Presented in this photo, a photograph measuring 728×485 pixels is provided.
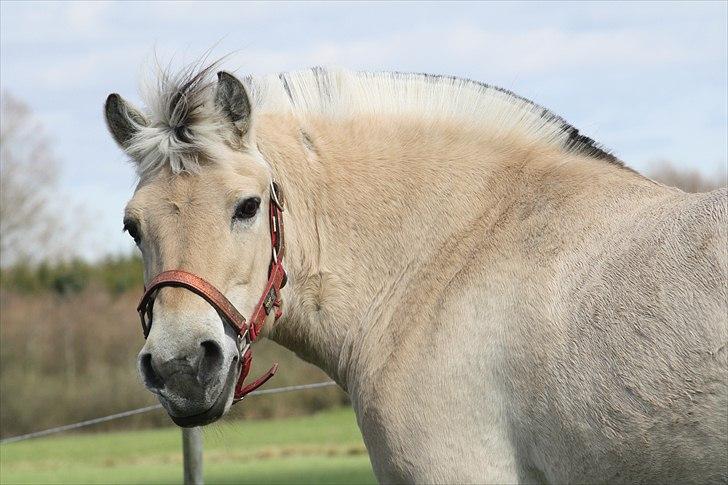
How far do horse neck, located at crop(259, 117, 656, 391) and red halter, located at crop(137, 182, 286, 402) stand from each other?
4.6 inches

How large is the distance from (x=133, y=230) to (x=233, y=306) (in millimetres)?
558

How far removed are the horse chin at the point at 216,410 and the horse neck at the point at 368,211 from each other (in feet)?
1.73

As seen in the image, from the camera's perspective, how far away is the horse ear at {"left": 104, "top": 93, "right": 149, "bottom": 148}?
434 cm

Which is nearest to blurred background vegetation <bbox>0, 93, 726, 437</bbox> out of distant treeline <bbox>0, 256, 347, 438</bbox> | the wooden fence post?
distant treeline <bbox>0, 256, 347, 438</bbox>

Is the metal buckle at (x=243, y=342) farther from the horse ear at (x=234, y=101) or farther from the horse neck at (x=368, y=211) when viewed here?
the horse ear at (x=234, y=101)

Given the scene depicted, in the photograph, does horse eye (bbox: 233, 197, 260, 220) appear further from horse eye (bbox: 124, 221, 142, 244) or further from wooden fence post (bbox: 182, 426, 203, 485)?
wooden fence post (bbox: 182, 426, 203, 485)

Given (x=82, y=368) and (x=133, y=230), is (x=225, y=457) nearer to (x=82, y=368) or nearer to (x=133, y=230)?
(x=82, y=368)

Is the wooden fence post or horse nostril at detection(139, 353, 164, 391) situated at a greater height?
horse nostril at detection(139, 353, 164, 391)

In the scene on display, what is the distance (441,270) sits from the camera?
4172mm

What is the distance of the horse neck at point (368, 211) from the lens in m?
4.30

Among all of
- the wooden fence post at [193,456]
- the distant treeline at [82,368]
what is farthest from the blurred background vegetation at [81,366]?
the wooden fence post at [193,456]

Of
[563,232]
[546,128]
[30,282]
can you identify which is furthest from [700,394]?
[30,282]

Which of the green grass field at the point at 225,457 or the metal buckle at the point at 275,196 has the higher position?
the metal buckle at the point at 275,196

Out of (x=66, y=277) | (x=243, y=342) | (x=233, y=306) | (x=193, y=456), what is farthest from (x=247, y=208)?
(x=66, y=277)
